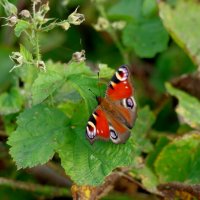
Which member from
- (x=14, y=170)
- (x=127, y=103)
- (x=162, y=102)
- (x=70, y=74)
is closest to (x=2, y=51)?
(x=14, y=170)

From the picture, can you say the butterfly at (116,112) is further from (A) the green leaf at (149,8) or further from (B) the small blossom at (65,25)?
(A) the green leaf at (149,8)

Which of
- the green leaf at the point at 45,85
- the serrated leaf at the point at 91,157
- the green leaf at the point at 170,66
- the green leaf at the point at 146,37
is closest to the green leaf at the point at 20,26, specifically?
the green leaf at the point at 45,85

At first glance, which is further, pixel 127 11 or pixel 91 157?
pixel 127 11

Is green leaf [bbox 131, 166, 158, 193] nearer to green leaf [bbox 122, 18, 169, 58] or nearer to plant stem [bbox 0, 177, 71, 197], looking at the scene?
plant stem [bbox 0, 177, 71, 197]

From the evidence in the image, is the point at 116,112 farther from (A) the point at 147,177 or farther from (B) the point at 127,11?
(B) the point at 127,11

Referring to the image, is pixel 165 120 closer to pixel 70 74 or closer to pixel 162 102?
pixel 162 102

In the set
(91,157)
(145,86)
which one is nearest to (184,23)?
(145,86)

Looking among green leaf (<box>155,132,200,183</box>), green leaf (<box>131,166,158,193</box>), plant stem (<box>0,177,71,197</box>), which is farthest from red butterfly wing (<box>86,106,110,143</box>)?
plant stem (<box>0,177,71,197</box>)
